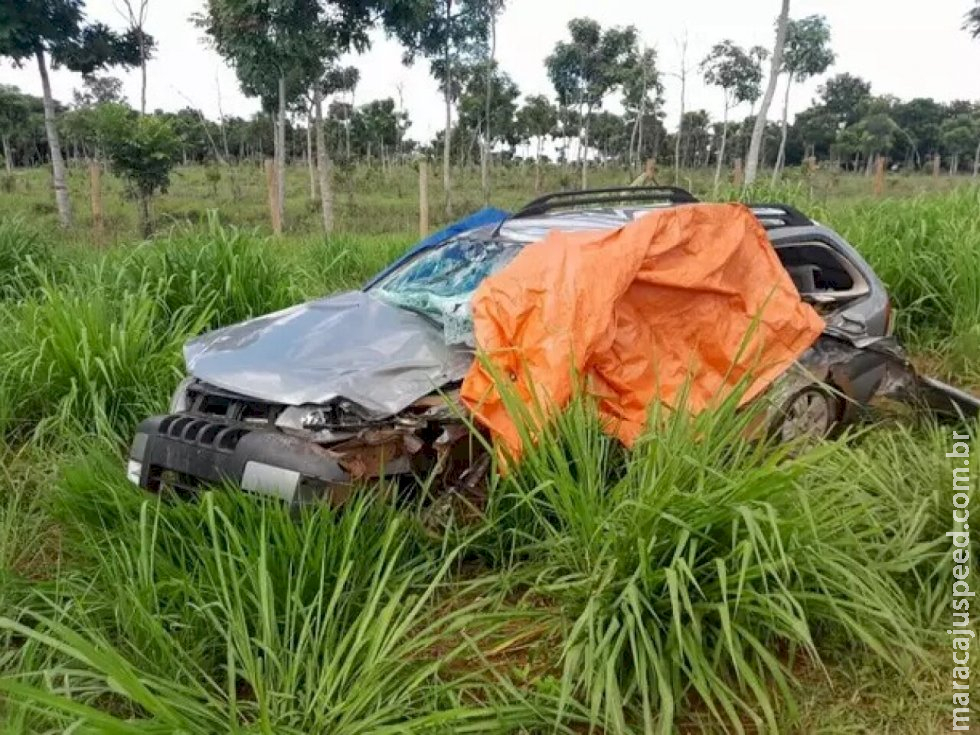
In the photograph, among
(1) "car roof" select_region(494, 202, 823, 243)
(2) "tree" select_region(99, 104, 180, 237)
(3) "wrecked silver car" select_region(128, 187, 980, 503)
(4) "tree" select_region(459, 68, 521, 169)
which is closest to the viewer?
(3) "wrecked silver car" select_region(128, 187, 980, 503)

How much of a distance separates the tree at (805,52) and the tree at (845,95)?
27.1 meters

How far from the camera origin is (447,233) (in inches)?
169

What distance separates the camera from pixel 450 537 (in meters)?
2.73

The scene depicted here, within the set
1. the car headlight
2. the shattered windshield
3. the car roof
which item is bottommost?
the car headlight

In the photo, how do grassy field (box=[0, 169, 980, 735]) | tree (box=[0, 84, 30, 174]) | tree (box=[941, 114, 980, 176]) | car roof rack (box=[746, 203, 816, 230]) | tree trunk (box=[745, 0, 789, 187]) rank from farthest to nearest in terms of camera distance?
1. tree (box=[941, 114, 980, 176])
2. tree (box=[0, 84, 30, 174])
3. tree trunk (box=[745, 0, 789, 187])
4. car roof rack (box=[746, 203, 816, 230])
5. grassy field (box=[0, 169, 980, 735])

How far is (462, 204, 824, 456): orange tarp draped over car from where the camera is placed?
8.83ft

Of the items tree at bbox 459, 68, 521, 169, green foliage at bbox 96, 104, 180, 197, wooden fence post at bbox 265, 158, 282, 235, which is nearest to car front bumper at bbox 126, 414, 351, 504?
wooden fence post at bbox 265, 158, 282, 235

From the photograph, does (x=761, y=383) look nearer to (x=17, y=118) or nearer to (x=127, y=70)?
(x=127, y=70)

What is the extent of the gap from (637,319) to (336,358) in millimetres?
1205

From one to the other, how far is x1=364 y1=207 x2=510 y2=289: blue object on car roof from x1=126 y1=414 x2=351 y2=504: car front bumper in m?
1.45

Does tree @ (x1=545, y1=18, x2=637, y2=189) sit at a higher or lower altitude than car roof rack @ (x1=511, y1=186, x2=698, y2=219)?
higher

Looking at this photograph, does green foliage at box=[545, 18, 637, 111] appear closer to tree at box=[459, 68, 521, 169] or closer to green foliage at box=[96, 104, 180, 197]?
tree at box=[459, 68, 521, 169]

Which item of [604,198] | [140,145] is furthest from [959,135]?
[604,198]

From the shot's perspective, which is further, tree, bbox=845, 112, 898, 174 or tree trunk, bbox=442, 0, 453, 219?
tree, bbox=845, 112, 898, 174
